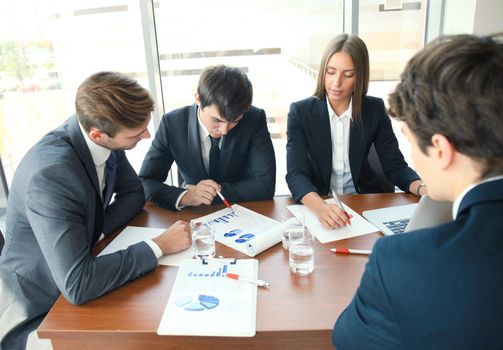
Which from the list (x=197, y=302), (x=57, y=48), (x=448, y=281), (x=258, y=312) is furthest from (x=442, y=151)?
(x=57, y=48)

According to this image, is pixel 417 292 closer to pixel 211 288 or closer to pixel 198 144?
pixel 211 288

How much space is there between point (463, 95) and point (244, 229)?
94 cm

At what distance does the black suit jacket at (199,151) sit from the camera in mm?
1937

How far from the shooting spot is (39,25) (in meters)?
2.96

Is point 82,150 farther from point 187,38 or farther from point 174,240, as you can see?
point 187,38

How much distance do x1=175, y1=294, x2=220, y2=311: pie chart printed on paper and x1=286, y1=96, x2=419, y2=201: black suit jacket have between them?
40.3 inches

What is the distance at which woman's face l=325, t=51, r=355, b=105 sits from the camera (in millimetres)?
1929

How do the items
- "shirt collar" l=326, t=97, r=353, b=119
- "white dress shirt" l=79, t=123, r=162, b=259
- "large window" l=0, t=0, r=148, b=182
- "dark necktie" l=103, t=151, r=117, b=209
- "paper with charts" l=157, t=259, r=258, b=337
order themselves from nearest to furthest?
"paper with charts" l=157, t=259, r=258, b=337 < "white dress shirt" l=79, t=123, r=162, b=259 < "dark necktie" l=103, t=151, r=117, b=209 < "shirt collar" l=326, t=97, r=353, b=119 < "large window" l=0, t=0, r=148, b=182

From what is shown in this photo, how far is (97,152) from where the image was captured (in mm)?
1409

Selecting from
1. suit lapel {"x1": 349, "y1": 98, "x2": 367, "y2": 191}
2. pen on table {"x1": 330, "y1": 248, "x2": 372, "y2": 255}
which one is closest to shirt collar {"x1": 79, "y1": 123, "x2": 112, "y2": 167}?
pen on table {"x1": 330, "y1": 248, "x2": 372, "y2": 255}

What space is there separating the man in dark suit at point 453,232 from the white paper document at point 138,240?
70 cm

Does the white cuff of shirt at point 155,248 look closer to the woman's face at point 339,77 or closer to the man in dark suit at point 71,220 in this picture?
the man in dark suit at point 71,220

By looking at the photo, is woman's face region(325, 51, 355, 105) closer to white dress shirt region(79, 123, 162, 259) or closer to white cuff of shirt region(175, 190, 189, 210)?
white cuff of shirt region(175, 190, 189, 210)

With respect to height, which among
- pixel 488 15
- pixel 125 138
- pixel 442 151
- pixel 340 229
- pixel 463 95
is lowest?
pixel 340 229
